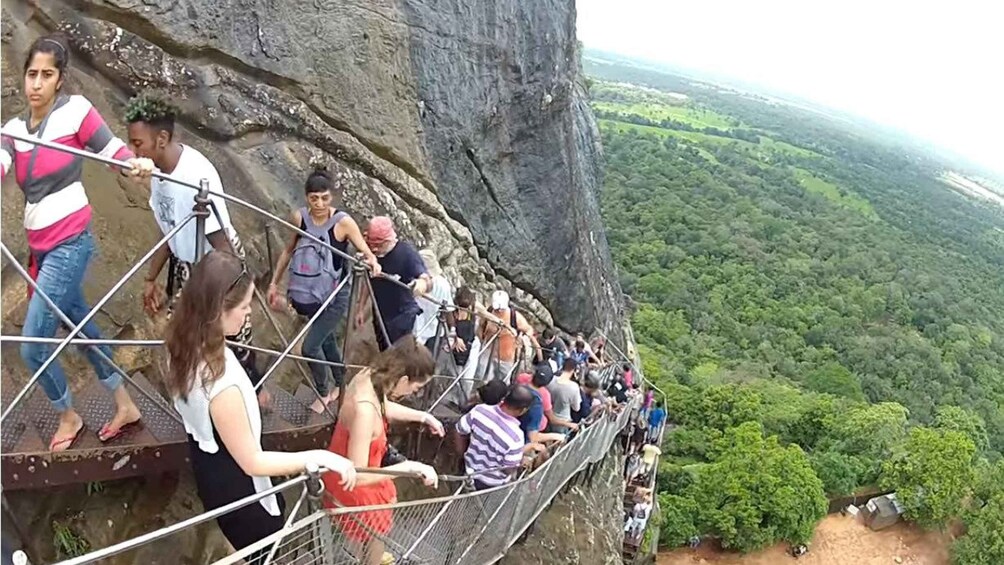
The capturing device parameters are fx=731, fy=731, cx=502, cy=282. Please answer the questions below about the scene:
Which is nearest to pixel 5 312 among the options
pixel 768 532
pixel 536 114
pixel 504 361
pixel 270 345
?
pixel 270 345

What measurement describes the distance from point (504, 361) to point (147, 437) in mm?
4173

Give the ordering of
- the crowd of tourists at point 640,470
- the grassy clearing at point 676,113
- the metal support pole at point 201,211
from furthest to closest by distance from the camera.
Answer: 1. the grassy clearing at point 676,113
2. the crowd of tourists at point 640,470
3. the metal support pole at point 201,211

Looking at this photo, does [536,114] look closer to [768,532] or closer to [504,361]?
[504,361]

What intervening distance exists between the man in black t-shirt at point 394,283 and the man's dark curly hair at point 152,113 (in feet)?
5.82

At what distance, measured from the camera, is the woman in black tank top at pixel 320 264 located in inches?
191

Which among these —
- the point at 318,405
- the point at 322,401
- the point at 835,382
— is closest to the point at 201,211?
the point at 322,401

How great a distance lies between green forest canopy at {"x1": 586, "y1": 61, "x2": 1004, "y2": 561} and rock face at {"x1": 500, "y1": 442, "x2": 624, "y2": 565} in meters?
10.8

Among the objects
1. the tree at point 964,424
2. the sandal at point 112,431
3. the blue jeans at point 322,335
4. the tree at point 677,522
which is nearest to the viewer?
the sandal at point 112,431

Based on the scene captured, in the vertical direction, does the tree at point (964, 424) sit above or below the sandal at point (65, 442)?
below

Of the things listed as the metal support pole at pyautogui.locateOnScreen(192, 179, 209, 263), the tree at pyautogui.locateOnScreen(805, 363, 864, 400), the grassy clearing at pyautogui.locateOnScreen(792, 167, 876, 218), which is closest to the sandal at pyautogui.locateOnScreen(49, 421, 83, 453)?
the metal support pole at pyautogui.locateOnScreen(192, 179, 209, 263)

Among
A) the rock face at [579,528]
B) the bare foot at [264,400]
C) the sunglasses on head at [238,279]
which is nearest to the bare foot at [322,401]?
the bare foot at [264,400]

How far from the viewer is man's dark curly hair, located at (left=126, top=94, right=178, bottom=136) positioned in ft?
12.5

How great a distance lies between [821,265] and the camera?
70.4 m

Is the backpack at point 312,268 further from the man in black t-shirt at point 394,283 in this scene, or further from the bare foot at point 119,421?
the bare foot at point 119,421
